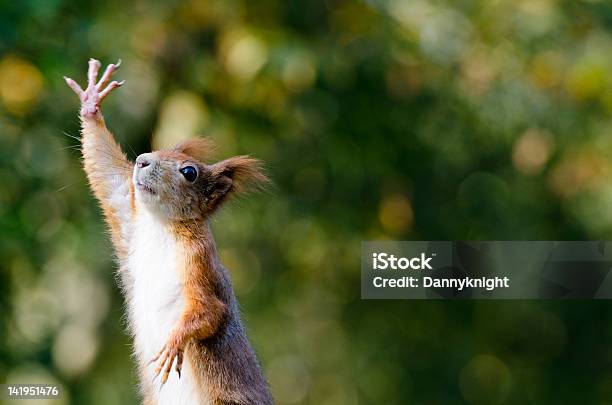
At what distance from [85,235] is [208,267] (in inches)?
175

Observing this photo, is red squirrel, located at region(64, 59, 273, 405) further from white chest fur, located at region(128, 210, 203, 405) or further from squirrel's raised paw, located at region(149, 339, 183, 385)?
squirrel's raised paw, located at region(149, 339, 183, 385)

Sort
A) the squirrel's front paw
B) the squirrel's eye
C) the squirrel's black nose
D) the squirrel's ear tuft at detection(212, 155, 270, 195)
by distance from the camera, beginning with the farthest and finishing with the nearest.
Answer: the squirrel's ear tuft at detection(212, 155, 270, 195)
the squirrel's eye
the squirrel's black nose
the squirrel's front paw

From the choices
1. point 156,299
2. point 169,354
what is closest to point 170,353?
point 169,354

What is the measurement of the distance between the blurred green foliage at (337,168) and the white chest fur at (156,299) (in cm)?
396

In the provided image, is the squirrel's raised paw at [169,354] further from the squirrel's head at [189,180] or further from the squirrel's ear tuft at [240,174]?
the squirrel's ear tuft at [240,174]

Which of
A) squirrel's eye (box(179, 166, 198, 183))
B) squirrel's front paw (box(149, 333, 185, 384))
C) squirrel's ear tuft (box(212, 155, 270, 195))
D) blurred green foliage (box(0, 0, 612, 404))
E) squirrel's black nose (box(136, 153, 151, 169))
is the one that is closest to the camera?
squirrel's front paw (box(149, 333, 185, 384))

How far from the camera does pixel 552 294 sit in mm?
8531

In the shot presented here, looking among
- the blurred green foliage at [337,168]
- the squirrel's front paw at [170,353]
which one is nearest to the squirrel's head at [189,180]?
the squirrel's front paw at [170,353]

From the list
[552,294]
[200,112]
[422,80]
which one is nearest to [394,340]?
[552,294]

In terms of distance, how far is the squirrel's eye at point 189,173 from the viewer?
9.38 ft

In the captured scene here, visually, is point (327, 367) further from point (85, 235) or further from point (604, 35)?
point (604, 35)

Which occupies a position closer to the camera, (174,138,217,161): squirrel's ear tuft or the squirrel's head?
the squirrel's head

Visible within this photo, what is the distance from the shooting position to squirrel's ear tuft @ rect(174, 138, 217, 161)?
301 centimetres

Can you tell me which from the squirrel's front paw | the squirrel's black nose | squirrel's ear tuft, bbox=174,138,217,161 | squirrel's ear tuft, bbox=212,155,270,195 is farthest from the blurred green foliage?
the squirrel's front paw
